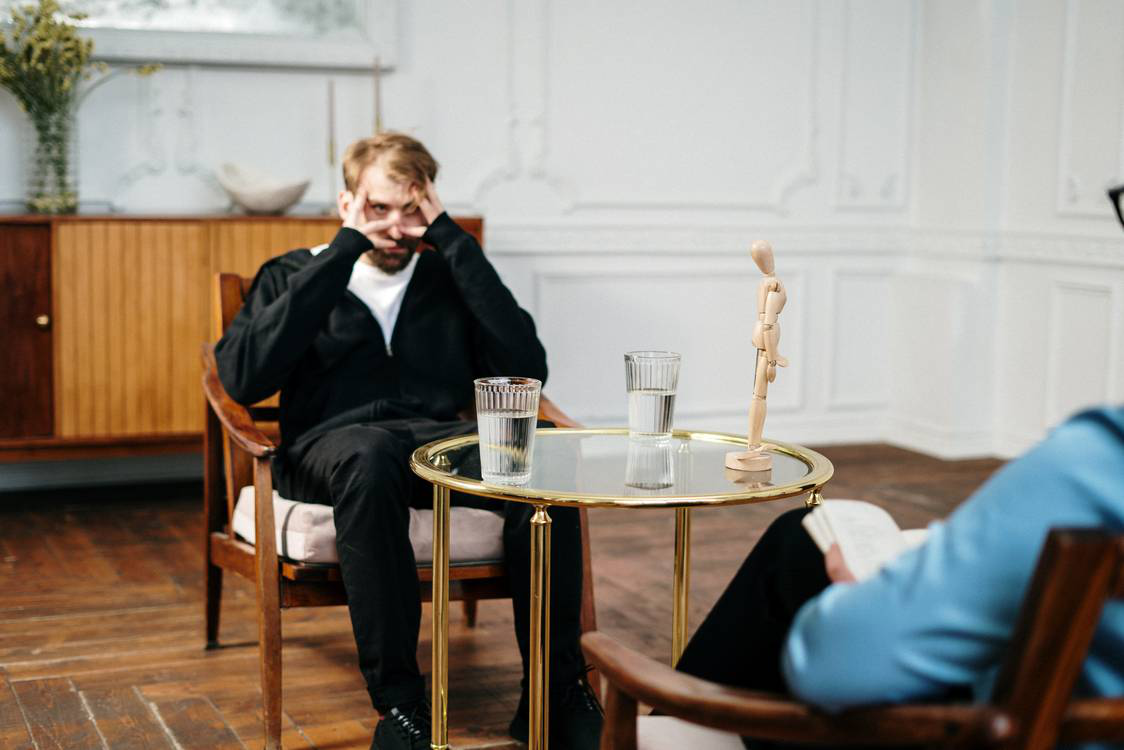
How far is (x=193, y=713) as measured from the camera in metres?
2.63

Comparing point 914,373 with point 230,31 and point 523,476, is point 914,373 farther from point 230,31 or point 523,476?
point 523,476

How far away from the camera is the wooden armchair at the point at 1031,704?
0.98m

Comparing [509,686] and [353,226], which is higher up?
[353,226]

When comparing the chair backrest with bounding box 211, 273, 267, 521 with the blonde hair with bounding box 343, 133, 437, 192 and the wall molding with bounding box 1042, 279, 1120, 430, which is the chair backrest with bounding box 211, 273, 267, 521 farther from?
the wall molding with bounding box 1042, 279, 1120, 430

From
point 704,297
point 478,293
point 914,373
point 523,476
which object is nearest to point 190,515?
point 478,293

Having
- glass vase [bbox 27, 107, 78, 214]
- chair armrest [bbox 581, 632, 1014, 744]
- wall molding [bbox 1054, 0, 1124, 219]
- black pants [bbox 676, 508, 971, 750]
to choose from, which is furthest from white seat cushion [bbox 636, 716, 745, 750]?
wall molding [bbox 1054, 0, 1124, 219]

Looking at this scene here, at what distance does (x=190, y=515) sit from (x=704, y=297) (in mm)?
2340

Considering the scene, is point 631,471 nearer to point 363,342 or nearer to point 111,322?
point 363,342

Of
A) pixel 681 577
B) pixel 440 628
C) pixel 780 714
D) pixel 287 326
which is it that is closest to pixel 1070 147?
pixel 681 577

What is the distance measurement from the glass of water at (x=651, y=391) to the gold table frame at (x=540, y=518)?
16cm

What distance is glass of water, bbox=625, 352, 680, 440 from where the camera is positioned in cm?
217

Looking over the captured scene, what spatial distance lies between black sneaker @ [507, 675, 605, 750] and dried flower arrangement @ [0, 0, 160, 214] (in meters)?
2.84


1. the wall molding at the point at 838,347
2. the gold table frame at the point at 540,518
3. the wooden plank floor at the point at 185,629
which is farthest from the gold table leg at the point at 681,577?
the wall molding at the point at 838,347

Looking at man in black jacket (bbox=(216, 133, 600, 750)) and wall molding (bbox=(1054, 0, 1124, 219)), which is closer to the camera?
man in black jacket (bbox=(216, 133, 600, 750))
